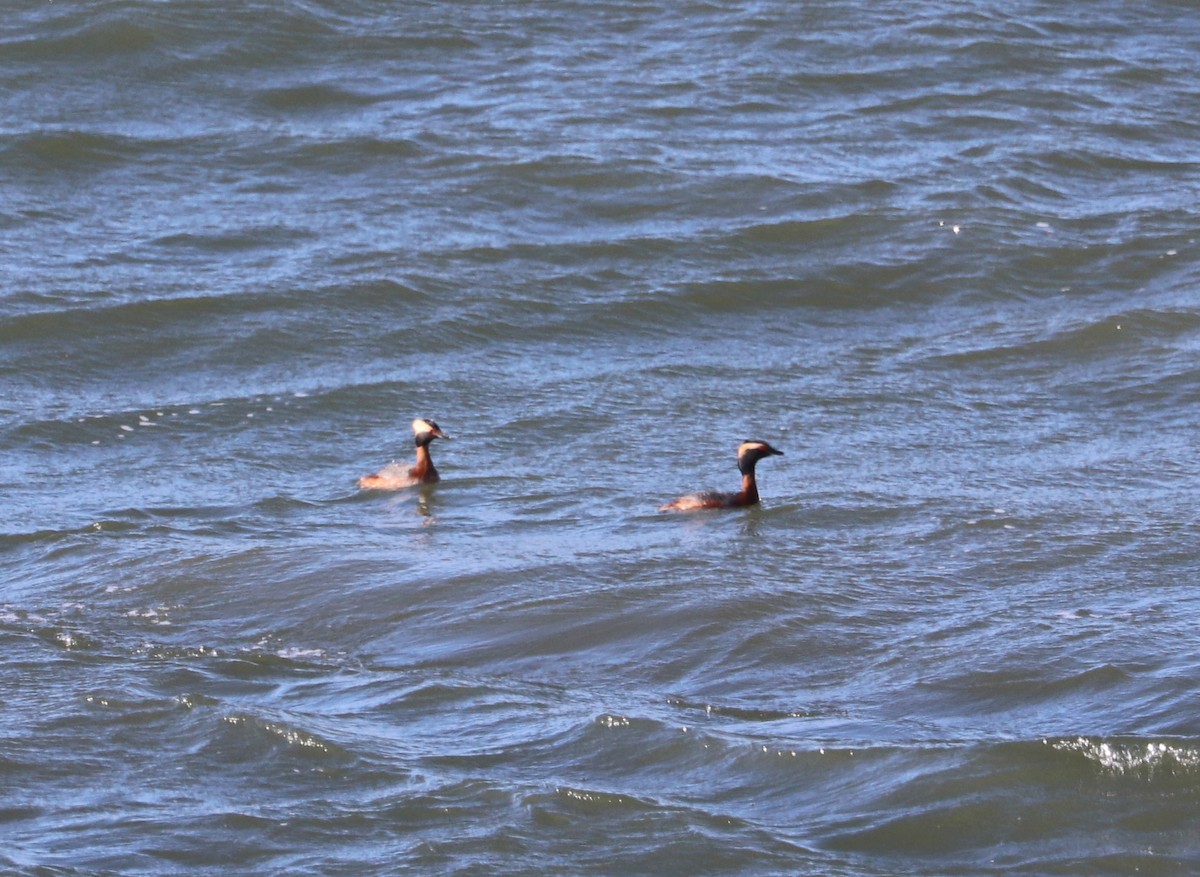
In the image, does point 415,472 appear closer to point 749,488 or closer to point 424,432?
point 424,432

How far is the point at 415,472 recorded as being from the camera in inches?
459

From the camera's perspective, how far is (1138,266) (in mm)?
15656

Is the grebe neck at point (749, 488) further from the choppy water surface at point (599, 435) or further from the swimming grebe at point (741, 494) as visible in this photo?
the choppy water surface at point (599, 435)

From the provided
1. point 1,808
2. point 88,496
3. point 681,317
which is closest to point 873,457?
point 681,317

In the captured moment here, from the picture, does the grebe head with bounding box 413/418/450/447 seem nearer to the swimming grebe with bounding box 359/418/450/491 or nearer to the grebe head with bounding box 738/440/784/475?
the swimming grebe with bounding box 359/418/450/491

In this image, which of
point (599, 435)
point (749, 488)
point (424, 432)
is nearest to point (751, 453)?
point (749, 488)

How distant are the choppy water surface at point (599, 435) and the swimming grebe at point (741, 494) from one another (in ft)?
0.47

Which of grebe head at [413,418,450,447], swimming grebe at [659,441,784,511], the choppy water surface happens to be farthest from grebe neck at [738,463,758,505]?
grebe head at [413,418,450,447]

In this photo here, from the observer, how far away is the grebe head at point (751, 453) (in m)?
11.1

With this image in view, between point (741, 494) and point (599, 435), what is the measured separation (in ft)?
5.13

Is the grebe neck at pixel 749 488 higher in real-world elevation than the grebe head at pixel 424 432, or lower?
lower

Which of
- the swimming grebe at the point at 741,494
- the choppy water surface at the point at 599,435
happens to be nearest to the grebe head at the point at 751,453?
the swimming grebe at the point at 741,494

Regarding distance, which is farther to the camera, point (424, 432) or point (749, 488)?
point (424, 432)

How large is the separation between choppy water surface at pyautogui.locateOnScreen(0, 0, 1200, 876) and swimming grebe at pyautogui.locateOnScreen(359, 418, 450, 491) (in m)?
0.15
